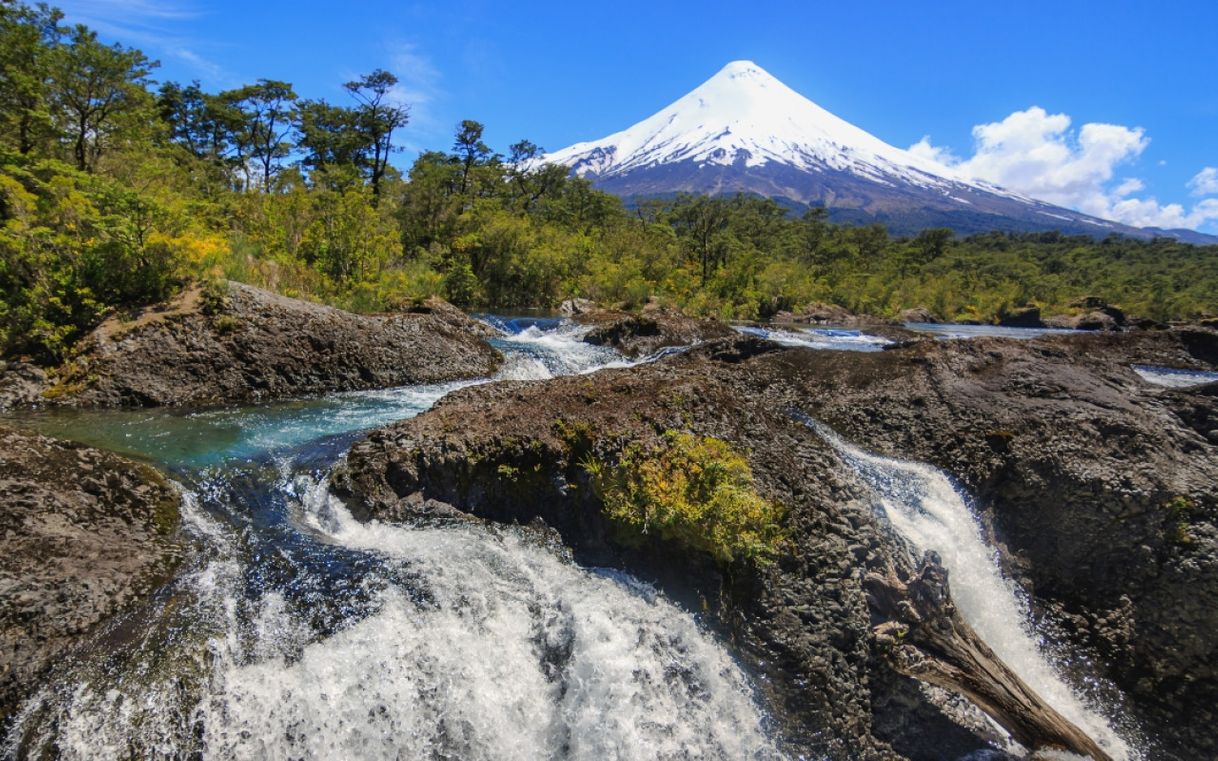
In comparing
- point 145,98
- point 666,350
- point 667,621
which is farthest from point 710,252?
point 667,621

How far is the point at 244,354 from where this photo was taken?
9.84m

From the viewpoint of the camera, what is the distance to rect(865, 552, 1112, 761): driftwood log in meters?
4.59

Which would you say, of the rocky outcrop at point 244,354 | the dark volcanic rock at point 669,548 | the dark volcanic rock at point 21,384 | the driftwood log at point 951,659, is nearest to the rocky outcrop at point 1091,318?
the driftwood log at point 951,659

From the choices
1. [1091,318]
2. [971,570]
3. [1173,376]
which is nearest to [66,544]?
[971,570]

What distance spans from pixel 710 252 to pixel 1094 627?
1527 inches

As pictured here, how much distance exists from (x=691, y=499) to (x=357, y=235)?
15.9 metres

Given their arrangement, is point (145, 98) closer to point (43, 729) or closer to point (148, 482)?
point (148, 482)

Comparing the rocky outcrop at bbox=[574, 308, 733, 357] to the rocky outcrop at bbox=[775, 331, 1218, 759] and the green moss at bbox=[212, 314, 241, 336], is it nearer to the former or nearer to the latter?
the rocky outcrop at bbox=[775, 331, 1218, 759]

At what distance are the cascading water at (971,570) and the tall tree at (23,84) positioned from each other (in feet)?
61.3

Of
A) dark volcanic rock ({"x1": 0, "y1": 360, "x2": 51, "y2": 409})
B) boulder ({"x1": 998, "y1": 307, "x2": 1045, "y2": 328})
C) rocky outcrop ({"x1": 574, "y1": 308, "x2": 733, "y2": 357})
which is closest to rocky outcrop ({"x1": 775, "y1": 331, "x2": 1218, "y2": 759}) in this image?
rocky outcrop ({"x1": 574, "y1": 308, "x2": 733, "y2": 357})

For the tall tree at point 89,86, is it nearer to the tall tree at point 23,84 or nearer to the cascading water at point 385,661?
the tall tree at point 23,84

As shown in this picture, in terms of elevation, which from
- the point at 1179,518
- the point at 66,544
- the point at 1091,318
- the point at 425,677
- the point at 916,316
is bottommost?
the point at 425,677

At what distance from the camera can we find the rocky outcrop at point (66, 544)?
3738 mm

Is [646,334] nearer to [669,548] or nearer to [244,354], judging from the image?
[244,354]
